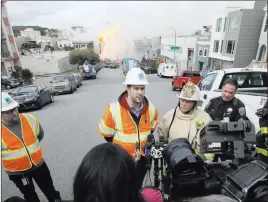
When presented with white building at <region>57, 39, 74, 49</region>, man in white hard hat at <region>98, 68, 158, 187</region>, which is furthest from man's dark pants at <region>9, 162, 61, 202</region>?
white building at <region>57, 39, 74, 49</region>

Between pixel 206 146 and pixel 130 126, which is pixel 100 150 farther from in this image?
pixel 130 126

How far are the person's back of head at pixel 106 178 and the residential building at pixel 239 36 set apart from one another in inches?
970

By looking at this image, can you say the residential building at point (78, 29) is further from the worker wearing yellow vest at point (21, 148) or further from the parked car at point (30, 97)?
the worker wearing yellow vest at point (21, 148)

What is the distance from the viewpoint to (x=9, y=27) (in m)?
26.9

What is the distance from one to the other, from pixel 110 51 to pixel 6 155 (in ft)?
165

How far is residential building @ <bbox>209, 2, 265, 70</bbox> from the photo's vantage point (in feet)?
69.7

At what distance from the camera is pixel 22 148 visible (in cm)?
247

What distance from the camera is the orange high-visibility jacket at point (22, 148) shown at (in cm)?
240

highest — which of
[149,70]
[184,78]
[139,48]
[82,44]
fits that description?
[82,44]

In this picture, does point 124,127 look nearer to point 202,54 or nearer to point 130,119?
point 130,119

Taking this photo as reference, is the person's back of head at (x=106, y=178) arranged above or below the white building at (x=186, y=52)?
above

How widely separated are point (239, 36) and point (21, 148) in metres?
24.5

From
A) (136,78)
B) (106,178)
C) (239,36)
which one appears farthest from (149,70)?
(106,178)

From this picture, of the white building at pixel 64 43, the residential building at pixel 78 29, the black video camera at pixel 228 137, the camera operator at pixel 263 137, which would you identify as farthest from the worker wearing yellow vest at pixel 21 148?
the white building at pixel 64 43
